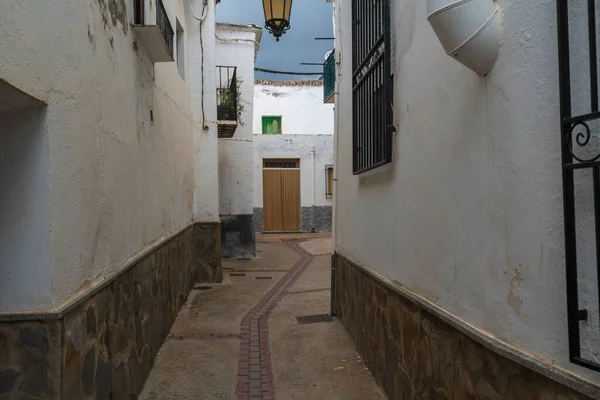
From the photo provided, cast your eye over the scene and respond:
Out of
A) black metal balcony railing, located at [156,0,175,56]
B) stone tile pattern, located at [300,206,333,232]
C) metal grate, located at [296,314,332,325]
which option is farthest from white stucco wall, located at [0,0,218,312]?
stone tile pattern, located at [300,206,333,232]

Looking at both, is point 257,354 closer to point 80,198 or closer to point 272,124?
point 80,198

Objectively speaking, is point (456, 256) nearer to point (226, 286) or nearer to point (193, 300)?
point (193, 300)

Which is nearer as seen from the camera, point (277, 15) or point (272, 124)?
point (277, 15)

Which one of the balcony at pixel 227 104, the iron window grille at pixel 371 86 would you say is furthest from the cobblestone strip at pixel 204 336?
the balcony at pixel 227 104

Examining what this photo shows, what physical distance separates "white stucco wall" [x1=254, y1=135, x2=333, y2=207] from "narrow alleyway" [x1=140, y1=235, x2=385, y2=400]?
9.48 m

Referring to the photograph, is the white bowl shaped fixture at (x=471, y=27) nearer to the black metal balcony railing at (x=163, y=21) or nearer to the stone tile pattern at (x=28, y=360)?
the stone tile pattern at (x=28, y=360)

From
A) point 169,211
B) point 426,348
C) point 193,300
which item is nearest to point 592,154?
point 426,348

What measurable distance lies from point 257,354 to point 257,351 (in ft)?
0.30

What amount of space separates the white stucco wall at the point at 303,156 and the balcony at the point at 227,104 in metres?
6.74

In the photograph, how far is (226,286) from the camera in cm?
853

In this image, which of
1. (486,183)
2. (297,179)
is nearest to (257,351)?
(486,183)

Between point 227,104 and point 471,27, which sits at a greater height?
point 227,104

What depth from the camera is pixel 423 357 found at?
3.01 m

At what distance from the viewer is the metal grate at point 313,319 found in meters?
6.17
